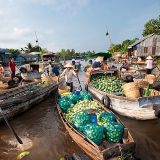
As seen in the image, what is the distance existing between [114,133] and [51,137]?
351cm

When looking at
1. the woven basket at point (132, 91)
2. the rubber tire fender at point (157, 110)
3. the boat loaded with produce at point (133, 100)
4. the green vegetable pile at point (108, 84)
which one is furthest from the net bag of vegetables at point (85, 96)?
the rubber tire fender at point (157, 110)

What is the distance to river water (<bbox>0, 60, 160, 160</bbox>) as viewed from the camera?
281 inches

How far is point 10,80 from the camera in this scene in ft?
57.4

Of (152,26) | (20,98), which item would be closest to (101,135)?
(20,98)

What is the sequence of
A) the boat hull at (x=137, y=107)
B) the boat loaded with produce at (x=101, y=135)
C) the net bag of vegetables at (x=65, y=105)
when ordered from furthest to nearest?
the boat hull at (x=137, y=107) → the net bag of vegetables at (x=65, y=105) → the boat loaded with produce at (x=101, y=135)

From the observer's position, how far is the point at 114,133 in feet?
19.4

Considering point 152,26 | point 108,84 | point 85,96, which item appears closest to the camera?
point 85,96

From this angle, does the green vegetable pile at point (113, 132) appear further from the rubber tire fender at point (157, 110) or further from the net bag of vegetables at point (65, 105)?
the rubber tire fender at point (157, 110)

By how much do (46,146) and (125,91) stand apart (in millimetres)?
4351

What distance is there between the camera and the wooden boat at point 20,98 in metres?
9.79

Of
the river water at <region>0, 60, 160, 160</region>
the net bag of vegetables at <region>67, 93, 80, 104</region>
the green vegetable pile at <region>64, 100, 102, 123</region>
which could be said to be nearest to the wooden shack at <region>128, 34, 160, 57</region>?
the river water at <region>0, 60, 160, 160</region>

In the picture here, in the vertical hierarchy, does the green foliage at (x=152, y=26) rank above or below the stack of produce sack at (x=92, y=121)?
above

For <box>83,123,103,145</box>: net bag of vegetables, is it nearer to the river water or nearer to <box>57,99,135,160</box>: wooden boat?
<box>57,99,135,160</box>: wooden boat

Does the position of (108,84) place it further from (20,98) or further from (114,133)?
(114,133)
